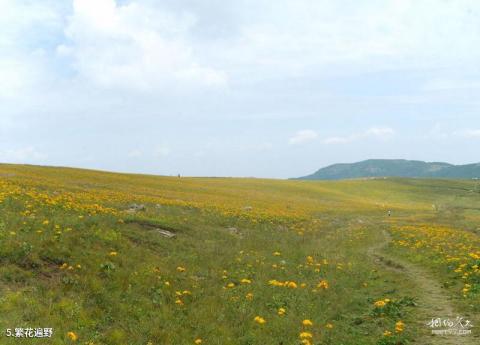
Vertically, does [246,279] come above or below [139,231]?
below

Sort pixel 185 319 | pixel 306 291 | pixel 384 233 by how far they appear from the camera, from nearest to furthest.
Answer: pixel 185 319
pixel 306 291
pixel 384 233

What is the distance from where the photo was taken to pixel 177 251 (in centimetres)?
2239

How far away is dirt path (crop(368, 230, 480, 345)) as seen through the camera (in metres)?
12.7

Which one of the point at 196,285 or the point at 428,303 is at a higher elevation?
the point at 196,285

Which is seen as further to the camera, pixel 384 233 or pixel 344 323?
pixel 384 233

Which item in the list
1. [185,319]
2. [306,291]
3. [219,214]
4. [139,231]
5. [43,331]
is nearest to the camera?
[43,331]

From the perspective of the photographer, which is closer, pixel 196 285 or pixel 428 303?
pixel 428 303

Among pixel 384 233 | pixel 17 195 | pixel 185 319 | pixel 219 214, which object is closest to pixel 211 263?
pixel 185 319

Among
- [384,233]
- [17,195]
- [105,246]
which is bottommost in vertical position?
[384,233]

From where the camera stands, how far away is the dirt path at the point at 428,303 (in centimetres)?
1269

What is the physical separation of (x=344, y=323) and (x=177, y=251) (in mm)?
10410

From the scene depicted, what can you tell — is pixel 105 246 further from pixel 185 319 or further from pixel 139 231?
pixel 185 319

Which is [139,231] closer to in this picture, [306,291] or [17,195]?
[17,195]

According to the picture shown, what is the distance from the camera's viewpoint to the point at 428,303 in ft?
54.7
